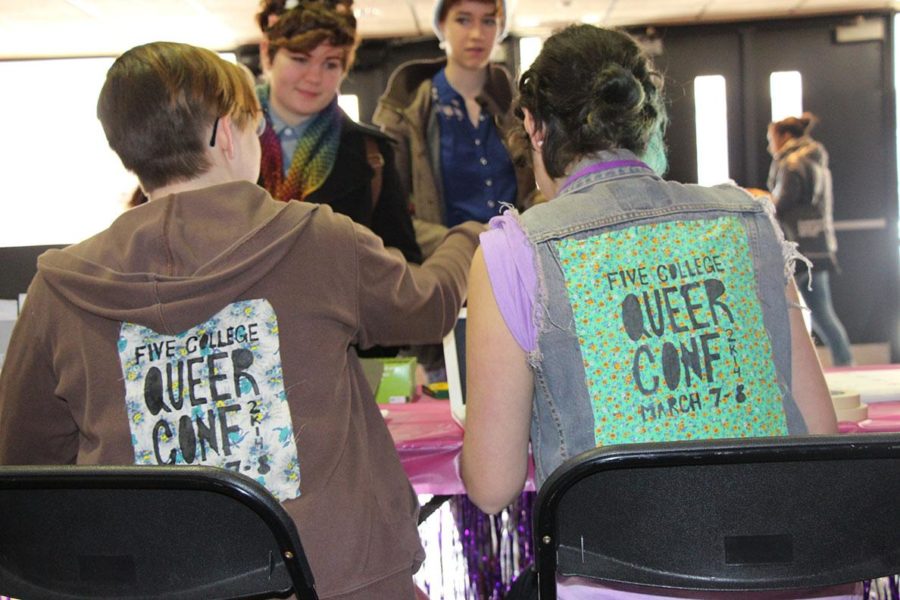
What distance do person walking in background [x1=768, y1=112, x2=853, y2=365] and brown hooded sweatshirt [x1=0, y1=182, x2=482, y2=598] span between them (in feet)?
17.5

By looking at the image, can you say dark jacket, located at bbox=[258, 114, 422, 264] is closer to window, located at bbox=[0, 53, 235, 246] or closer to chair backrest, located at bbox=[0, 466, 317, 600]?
chair backrest, located at bbox=[0, 466, 317, 600]

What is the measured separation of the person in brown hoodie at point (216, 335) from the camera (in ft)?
3.55

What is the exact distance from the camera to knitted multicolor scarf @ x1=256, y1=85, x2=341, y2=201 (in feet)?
7.50

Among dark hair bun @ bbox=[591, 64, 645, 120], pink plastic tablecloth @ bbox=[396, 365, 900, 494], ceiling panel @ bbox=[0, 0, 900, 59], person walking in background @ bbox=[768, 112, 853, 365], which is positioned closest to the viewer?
dark hair bun @ bbox=[591, 64, 645, 120]

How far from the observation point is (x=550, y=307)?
3.44 feet

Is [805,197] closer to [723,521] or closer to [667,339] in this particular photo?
[667,339]

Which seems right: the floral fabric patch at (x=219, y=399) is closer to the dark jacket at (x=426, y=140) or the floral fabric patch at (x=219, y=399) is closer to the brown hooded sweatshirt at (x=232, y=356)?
the brown hooded sweatshirt at (x=232, y=356)

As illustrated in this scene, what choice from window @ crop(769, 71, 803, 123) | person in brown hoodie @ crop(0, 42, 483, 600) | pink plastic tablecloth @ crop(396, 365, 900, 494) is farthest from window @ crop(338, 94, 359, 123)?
person in brown hoodie @ crop(0, 42, 483, 600)

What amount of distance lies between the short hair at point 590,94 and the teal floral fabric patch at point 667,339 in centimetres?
16

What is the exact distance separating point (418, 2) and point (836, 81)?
10.4ft

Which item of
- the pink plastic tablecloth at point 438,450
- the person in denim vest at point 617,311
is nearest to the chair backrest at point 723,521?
the person in denim vest at point 617,311

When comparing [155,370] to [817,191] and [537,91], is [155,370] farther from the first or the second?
[817,191]

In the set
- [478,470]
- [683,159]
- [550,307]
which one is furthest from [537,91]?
[683,159]

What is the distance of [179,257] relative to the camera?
3.65 ft
